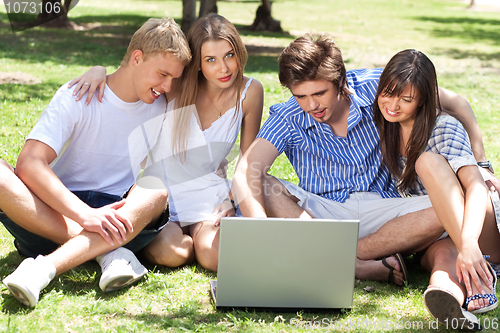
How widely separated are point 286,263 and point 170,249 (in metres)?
0.85

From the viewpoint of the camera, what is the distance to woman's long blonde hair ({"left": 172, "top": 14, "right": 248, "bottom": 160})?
120 inches

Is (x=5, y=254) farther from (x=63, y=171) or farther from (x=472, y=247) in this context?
(x=472, y=247)

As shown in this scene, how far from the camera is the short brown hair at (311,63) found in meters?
2.88

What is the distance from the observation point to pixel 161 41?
2900 millimetres

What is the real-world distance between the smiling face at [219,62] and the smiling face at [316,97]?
0.41m

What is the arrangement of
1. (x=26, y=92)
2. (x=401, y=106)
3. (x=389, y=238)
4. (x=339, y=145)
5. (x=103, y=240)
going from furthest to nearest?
(x=26, y=92), (x=339, y=145), (x=389, y=238), (x=401, y=106), (x=103, y=240)

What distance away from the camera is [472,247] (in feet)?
7.63

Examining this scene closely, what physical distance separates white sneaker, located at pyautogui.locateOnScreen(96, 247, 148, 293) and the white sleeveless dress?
522mm

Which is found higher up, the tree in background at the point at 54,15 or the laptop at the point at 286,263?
the laptop at the point at 286,263

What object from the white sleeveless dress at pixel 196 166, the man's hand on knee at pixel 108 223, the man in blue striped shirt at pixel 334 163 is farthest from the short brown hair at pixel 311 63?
the man's hand on knee at pixel 108 223

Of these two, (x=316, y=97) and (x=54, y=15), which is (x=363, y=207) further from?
(x=54, y=15)

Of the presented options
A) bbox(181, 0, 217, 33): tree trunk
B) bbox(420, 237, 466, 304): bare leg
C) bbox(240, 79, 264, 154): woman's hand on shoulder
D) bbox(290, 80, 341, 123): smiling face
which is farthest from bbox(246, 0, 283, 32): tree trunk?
bbox(420, 237, 466, 304): bare leg

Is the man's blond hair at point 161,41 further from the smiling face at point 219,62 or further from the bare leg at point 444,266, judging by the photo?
the bare leg at point 444,266

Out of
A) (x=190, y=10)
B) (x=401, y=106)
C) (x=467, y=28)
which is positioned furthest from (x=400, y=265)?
(x=467, y=28)
